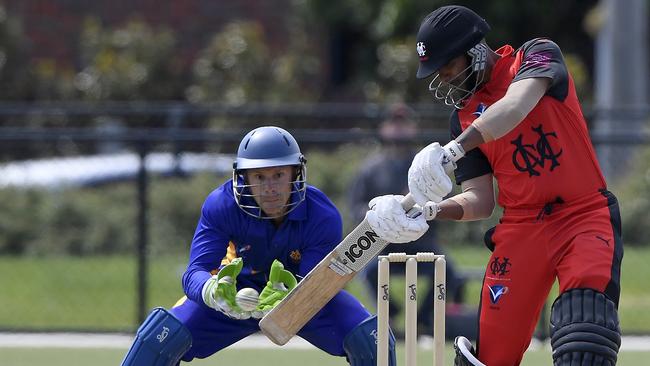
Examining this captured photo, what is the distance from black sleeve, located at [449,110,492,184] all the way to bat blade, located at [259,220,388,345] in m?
0.63

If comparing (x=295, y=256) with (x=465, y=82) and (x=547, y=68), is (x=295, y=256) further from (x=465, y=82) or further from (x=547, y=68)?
(x=547, y=68)

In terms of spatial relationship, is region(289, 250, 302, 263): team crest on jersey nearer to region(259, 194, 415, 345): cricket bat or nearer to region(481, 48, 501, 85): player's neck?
region(259, 194, 415, 345): cricket bat

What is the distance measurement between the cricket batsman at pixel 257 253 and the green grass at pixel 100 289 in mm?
4706

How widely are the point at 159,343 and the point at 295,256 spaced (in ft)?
2.36

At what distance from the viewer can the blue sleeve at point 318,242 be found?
5.66 metres

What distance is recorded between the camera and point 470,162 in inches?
222

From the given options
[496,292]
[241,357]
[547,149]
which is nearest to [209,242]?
[496,292]

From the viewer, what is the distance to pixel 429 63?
5.31m

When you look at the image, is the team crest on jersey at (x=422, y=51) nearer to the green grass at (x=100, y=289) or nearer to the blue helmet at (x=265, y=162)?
the blue helmet at (x=265, y=162)

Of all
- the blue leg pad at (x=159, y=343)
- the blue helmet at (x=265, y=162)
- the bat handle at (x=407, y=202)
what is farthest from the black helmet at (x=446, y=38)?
the blue leg pad at (x=159, y=343)

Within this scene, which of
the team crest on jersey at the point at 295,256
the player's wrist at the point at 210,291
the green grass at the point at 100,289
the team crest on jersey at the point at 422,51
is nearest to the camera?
the player's wrist at the point at 210,291

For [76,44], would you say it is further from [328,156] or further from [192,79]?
[328,156]

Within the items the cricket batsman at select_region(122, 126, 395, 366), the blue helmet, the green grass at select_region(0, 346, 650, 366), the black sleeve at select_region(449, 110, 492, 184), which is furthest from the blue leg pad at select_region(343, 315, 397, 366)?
the green grass at select_region(0, 346, 650, 366)

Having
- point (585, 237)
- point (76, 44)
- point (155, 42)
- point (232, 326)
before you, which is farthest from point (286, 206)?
point (76, 44)
